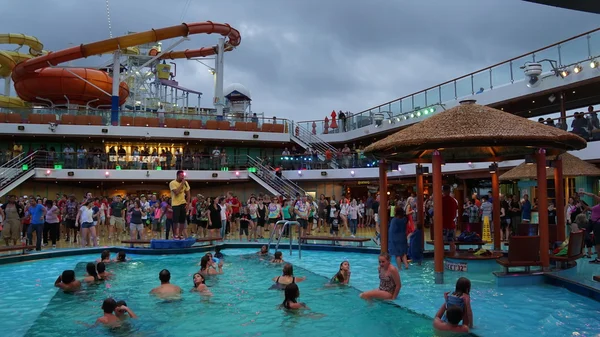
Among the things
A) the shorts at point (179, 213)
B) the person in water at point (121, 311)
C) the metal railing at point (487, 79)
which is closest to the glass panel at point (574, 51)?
the metal railing at point (487, 79)

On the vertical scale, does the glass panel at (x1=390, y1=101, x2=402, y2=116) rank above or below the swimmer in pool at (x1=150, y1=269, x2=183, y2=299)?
above

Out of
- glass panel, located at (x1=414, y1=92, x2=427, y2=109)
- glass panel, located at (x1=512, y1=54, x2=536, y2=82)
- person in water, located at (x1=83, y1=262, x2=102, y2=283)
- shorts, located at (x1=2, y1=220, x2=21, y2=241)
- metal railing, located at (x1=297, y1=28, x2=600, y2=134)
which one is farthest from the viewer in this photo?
glass panel, located at (x1=414, y1=92, x2=427, y2=109)

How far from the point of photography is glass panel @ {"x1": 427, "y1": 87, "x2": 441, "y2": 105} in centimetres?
2392

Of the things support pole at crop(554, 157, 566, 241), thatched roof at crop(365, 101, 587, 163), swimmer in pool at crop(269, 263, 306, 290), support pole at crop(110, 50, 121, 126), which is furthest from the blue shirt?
support pole at crop(110, 50, 121, 126)

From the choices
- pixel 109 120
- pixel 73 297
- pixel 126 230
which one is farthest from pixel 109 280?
pixel 109 120

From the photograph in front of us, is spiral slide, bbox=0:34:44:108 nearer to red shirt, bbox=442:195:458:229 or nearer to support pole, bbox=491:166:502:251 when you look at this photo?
red shirt, bbox=442:195:458:229

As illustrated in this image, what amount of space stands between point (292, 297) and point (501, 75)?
16885 mm

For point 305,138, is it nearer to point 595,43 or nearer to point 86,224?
point 595,43

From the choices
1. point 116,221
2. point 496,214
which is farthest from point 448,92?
point 116,221

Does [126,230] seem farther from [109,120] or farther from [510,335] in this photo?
[510,335]

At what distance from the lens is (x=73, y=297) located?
339 inches

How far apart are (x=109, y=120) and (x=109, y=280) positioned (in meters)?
20.4

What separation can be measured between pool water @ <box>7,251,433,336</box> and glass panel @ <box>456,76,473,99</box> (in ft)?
49.0

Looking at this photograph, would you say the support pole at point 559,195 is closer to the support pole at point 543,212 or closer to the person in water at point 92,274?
the support pole at point 543,212
